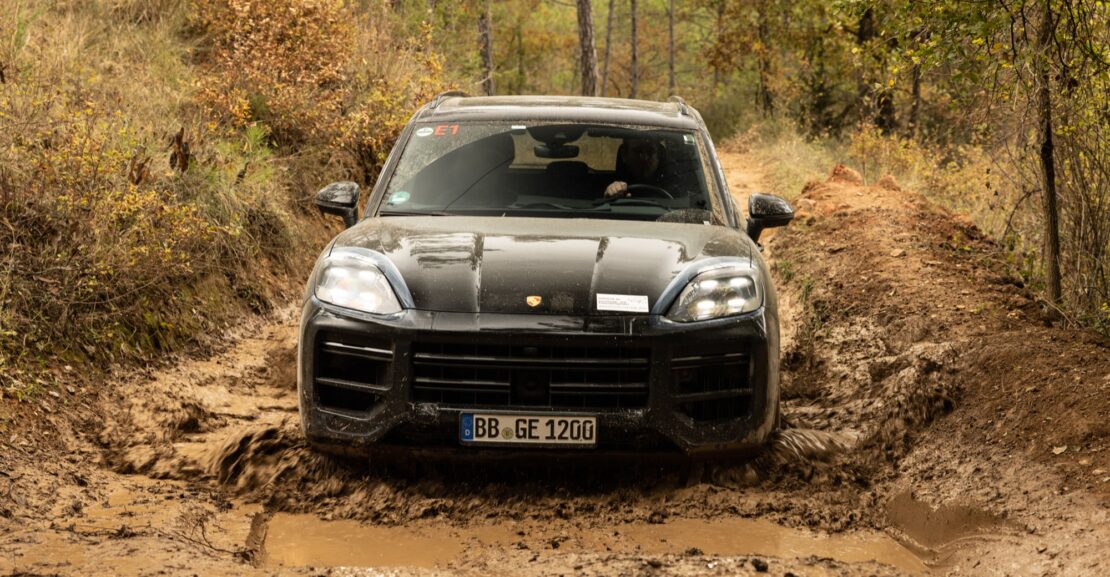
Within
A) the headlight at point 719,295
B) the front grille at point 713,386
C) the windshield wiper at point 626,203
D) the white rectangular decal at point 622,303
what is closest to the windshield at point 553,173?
the windshield wiper at point 626,203

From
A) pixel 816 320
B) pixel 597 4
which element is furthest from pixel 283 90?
pixel 597 4

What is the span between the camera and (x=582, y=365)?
4.27 meters

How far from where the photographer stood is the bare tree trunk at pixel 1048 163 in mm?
6227

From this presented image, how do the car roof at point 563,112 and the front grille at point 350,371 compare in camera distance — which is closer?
the front grille at point 350,371

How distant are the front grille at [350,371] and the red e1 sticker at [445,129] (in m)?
1.76

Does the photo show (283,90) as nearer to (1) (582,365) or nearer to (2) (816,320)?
(2) (816,320)

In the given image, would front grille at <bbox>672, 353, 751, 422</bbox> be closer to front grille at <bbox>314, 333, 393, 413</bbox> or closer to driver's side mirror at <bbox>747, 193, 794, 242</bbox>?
front grille at <bbox>314, 333, 393, 413</bbox>

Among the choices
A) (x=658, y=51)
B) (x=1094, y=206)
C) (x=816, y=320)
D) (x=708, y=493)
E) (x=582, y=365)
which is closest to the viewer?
(x=582, y=365)

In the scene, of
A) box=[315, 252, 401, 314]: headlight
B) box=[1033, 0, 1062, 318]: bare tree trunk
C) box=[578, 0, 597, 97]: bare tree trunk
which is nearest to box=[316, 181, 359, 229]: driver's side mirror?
box=[315, 252, 401, 314]: headlight

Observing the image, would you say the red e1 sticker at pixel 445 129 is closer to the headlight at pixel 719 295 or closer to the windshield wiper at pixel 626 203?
the windshield wiper at pixel 626 203

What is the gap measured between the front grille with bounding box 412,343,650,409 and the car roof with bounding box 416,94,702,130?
1.94 m

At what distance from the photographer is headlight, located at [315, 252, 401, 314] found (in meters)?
4.42

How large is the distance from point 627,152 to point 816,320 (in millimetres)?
3217

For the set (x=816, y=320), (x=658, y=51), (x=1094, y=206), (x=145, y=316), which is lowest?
(x=658, y=51)
